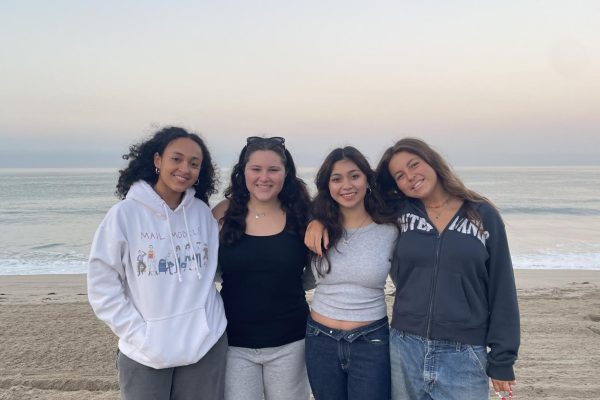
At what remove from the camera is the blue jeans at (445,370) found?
2.52 meters

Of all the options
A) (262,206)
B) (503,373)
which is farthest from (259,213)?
(503,373)

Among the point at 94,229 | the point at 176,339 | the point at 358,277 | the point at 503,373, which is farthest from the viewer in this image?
the point at 94,229

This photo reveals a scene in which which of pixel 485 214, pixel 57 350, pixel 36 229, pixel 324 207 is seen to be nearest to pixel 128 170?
pixel 324 207

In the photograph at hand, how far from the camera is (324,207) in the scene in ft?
10.0

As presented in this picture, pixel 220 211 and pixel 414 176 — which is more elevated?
pixel 414 176

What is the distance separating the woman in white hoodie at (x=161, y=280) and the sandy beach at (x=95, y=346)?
92.7 inches

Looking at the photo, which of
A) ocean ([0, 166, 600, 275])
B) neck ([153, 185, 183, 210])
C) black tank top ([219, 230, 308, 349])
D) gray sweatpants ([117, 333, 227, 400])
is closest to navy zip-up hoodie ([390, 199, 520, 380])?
black tank top ([219, 230, 308, 349])

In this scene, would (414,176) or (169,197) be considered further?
(169,197)

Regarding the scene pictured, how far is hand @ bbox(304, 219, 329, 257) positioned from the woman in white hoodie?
622 millimetres

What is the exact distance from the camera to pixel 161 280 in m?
2.64

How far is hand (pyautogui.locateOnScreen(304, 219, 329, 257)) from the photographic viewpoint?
287cm

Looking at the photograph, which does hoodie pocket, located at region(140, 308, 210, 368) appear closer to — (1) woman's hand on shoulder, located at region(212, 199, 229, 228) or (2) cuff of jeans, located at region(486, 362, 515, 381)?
(1) woman's hand on shoulder, located at region(212, 199, 229, 228)

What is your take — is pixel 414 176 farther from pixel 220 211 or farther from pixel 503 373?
pixel 220 211

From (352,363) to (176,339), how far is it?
1.06 metres
